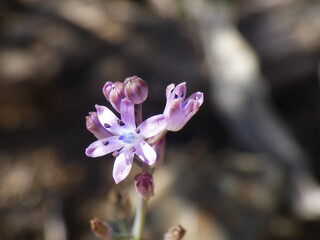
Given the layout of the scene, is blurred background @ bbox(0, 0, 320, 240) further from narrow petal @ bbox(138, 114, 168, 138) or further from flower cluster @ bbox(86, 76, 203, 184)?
narrow petal @ bbox(138, 114, 168, 138)

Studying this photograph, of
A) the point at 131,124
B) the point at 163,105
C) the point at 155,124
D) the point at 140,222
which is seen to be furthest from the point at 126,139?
the point at 163,105

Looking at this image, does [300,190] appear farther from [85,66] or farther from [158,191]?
[85,66]

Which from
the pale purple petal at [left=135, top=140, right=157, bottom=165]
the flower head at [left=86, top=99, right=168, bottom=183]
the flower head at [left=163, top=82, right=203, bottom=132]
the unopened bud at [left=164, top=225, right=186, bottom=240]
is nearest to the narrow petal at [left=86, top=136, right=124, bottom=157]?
the flower head at [left=86, top=99, right=168, bottom=183]

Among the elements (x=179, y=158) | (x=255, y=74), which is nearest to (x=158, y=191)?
(x=179, y=158)

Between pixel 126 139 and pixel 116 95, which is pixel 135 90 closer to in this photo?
pixel 116 95

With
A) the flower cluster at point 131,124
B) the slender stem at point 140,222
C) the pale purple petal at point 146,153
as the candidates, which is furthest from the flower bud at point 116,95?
the slender stem at point 140,222

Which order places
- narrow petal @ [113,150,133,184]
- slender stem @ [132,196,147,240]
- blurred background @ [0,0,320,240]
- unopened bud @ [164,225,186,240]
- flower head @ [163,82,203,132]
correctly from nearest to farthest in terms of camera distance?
narrow petal @ [113,150,133,184]
flower head @ [163,82,203,132]
unopened bud @ [164,225,186,240]
slender stem @ [132,196,147,240]
blurred background @ [0,0,320,240]
